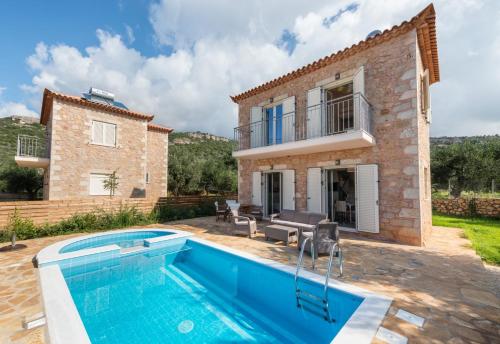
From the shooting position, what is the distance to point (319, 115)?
9.41 m

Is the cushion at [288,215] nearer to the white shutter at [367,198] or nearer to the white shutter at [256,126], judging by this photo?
the white shutter at [367,198]

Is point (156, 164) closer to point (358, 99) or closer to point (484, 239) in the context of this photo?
point (358, 99)

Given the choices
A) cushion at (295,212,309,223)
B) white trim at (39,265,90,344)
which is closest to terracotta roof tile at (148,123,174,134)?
cushion at (295,212,309,223)

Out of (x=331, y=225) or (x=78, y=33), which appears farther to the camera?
(x=78, y=33)

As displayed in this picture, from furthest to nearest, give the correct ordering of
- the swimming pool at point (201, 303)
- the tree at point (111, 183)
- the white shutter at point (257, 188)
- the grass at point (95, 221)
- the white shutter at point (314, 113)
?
the tree at point (111, 183), the white shutter at point (257, 188), the white shutter at point (314, 113), the grass at point (95, 221), the swimming pool at point (201, 303)

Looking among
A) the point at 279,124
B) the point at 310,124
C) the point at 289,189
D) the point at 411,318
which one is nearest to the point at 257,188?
the point at 289,189

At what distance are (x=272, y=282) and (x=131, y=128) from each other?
50.7 ft

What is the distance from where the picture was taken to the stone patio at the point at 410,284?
9.38ft

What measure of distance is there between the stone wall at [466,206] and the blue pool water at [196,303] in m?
15.2

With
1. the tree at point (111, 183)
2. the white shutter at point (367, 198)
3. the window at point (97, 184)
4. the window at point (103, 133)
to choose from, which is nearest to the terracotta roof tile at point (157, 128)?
the window at point (103, 133)

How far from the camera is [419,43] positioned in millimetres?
7781

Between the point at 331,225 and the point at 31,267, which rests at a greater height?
the point at 331,225

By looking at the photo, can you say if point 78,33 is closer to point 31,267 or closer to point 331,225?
point 31,267

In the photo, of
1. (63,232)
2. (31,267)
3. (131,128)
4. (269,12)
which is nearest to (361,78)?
(269,12)
